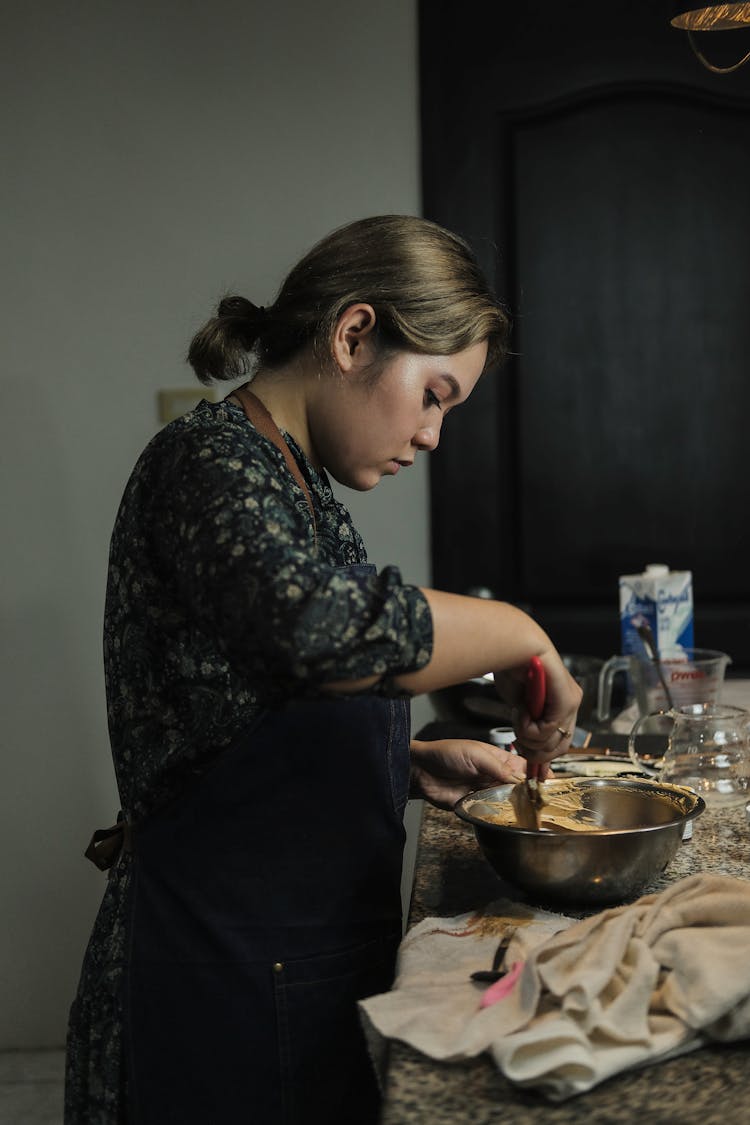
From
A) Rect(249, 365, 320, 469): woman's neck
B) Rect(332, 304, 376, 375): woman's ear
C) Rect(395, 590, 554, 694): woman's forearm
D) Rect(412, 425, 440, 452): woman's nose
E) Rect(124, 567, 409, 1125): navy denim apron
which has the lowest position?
Rect(124, 567, 409, 1125): navy denim apron

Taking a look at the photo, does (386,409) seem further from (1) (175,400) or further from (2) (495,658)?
(1) (175,400)

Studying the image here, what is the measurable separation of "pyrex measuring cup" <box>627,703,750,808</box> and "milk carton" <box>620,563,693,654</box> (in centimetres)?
67

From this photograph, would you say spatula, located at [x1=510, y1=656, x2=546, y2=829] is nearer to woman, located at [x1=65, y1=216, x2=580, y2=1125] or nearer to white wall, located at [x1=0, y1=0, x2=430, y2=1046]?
woman, located at [x1=65, y1=216, x2=580, y2=1125]

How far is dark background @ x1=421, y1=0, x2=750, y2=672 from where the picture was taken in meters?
2.71

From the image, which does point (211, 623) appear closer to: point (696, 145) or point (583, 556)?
point (583, 556)

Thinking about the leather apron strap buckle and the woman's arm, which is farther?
the leather apron strap buckle

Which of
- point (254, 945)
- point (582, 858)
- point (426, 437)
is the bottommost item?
point (254, 945)

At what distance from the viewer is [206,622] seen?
3.26ft

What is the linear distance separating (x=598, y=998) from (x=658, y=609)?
1438 millimetres

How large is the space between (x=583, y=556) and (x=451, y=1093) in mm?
2063

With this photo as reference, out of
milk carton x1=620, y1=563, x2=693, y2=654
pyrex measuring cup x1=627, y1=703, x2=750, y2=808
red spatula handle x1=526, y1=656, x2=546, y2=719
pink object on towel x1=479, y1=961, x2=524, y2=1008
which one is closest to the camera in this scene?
pink object on towel x1=479, y1=961, x2=524, y2=1008

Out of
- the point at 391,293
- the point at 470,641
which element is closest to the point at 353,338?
the point at 391,293

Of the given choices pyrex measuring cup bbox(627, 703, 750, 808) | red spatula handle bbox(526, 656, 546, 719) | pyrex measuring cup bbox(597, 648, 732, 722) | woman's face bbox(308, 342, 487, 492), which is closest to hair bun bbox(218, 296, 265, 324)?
woman's face bbox(308, 342, 487, 492)

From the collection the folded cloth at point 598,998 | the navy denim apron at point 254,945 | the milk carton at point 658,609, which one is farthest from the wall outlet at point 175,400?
the folded cloth at point 598,998
